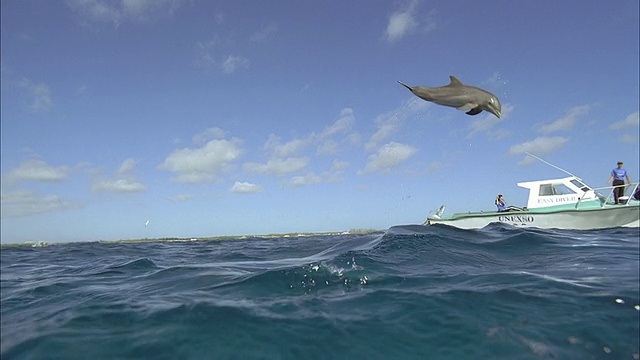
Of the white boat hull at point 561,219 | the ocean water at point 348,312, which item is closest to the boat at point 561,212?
the white boat hull at point 561,219

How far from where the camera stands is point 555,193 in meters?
19.4

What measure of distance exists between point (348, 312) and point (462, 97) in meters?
5.70

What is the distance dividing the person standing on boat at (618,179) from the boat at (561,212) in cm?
31

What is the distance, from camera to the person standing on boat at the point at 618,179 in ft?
54.4

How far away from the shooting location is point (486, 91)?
334 inches

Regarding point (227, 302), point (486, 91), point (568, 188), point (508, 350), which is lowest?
point (508, 350)

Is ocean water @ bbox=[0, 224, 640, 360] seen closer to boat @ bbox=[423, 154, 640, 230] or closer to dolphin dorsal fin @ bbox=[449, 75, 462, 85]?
dolphin dorsal fin @ bbox=[449, 75, 462, 85]

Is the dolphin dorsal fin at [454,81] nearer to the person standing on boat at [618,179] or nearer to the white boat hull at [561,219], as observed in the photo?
the white boat hull at [561,219]

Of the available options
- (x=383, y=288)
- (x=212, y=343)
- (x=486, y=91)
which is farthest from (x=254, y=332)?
(x=486, y=91)

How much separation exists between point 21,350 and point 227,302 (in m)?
2.37

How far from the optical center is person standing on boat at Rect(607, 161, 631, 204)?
16.6 metres

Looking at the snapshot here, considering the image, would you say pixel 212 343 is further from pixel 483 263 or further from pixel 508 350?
pixel 483 263

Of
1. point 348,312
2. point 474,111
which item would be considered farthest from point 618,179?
point 348,312

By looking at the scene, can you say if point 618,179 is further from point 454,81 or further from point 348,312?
point 348,312
